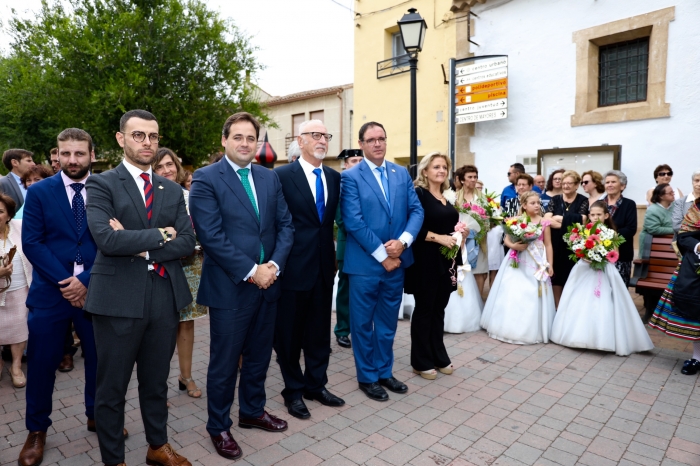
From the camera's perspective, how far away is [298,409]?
3.74m

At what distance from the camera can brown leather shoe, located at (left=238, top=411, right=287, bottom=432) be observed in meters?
3.49

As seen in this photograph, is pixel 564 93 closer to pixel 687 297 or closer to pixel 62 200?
pixel 687 297

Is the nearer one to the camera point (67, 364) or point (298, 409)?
point (298, 409)

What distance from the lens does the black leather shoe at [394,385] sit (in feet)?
13.8

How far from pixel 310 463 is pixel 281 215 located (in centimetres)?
170

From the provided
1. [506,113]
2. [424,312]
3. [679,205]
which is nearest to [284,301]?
[424,312]

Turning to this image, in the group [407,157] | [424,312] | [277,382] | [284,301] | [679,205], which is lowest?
[277,382]

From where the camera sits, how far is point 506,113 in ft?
34.0

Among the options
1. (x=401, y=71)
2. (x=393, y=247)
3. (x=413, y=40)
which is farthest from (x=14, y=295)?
(x=401, y=71)

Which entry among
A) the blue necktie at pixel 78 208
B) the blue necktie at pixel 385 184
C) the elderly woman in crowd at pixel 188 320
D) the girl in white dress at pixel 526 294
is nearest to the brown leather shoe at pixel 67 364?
the elderly woman in crowd at pixel 188 320

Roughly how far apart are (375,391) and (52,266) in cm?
263

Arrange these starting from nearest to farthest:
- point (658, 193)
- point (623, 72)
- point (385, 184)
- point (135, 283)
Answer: point (135, 283) < point (385, 184) < point (658, 193) < point (623, 72)

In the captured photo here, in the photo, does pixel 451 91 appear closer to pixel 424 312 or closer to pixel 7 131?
pixel 424 312

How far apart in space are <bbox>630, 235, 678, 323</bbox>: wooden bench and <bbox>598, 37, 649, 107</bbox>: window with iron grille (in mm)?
3939
